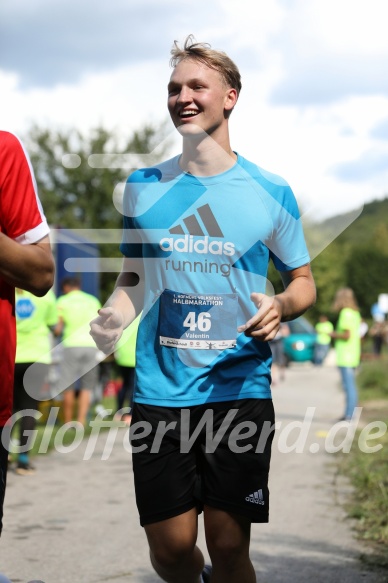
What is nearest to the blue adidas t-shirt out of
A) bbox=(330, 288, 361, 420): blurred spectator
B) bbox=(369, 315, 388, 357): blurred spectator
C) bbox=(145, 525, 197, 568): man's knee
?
bbox=(145, 525, 197, 568): man's knee

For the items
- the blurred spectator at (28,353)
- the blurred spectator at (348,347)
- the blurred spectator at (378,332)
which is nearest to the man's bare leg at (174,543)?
the blurred spectator at (28,353)

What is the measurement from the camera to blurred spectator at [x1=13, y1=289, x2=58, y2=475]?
29.7ft

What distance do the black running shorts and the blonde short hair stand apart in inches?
45.9

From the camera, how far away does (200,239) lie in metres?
3.64

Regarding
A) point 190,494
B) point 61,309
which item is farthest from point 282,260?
point 61,309

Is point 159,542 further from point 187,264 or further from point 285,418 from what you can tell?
point 285,418

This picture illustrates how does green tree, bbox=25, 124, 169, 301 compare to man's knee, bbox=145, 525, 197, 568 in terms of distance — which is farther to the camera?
green tree, bbox=25, 124, 169, 301

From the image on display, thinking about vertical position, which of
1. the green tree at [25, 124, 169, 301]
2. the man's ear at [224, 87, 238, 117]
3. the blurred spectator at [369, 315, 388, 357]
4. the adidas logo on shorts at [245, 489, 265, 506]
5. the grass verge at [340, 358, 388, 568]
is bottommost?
the grass verge at [340, 358, 388, 568]

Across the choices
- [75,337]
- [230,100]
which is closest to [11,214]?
[230,100]

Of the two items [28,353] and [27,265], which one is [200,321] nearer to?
[27,265]

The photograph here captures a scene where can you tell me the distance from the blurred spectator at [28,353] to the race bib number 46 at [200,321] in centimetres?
556

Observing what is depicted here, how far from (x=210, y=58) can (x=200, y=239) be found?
656mm

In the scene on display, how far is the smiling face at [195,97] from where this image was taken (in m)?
3.66

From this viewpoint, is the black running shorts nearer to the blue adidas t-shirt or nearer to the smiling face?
the blue adidas t-shirt
